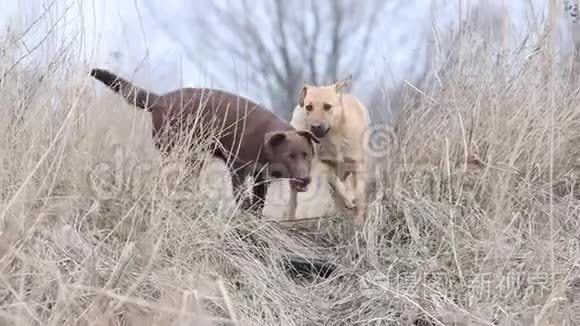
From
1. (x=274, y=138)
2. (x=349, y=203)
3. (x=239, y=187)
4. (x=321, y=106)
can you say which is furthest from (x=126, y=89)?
(x=321, y=106)

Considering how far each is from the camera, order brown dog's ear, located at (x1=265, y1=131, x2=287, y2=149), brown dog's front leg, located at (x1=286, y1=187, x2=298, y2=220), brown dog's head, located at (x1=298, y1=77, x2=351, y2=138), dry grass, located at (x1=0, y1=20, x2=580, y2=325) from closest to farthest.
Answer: dry grass, located at (x1=0, y1=20, x2=580, y2=325) → brown dog's ear, located at (x1=265, y1=131, x2=287, y2=149) → brown dog's front leg, located at (x1=286, y1=187, x2=298, y2=220) → brown dog's head, located at (x1=298, y1=77, x2=351, y2=138)

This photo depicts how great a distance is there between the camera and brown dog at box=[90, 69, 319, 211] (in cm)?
263

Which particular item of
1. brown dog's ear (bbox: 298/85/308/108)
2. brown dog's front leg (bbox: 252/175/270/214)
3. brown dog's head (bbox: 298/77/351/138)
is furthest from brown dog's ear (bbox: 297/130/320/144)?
brown dog's ear (bbox: 298/85/308/108)

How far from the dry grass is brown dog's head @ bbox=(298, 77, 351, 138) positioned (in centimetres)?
55

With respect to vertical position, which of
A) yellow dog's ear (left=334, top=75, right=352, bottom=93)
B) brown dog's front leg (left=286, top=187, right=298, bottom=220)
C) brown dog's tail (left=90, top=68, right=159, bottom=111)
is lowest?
brown dog's front leg (left=286, top=187, right=298, bottom=220)

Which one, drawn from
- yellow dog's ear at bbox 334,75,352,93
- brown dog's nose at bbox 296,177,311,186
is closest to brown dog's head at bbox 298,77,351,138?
yellow dog's ear at bbox 334,75,352,93

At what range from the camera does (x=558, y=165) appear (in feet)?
8.92

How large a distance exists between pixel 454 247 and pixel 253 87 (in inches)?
56.4

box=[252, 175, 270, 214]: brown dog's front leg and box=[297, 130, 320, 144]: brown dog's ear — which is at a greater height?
box=[297, 130, 320, 144]: brown dog's ear

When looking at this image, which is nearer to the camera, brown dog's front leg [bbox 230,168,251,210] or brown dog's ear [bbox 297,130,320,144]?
brown dog's front leg [bbox 230,168,251,210]

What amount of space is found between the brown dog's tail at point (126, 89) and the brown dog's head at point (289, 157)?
0.49m

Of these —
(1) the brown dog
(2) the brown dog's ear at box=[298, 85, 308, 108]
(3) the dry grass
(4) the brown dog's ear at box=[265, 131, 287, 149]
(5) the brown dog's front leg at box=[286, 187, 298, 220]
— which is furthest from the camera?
(2) the brown dog's ear at box=[298, 85, 308, 108]

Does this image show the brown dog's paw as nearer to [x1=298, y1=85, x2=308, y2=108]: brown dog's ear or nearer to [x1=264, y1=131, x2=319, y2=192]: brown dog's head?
[x1=264, y1=131, x2=319, y2=192]: brown dog's head

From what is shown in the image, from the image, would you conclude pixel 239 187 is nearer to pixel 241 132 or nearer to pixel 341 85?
pixel 241 132
